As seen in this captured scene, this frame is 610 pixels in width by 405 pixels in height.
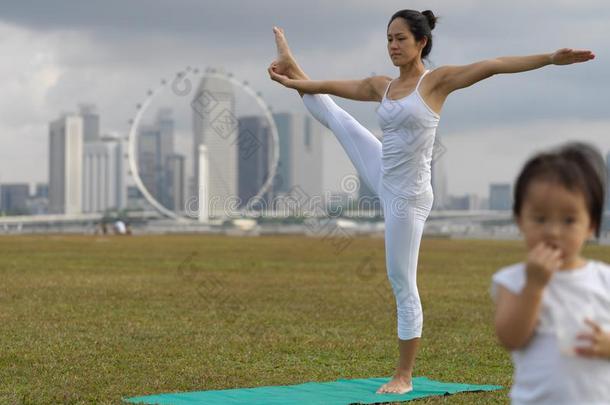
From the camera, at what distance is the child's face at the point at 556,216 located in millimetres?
2898

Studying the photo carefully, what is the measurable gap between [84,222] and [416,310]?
151609 millimetres

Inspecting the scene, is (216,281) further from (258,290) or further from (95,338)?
(95,338)

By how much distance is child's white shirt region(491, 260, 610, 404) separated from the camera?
297 cm

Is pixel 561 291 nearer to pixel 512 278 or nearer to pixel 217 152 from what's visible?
pixel 512 278

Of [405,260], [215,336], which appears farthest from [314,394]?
[215,336]

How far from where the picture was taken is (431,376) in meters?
8.53

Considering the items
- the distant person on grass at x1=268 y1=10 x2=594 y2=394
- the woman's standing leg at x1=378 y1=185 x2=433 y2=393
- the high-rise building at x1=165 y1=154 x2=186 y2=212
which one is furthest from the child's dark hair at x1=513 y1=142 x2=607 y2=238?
the high-rise building at x1=165 y1=154 x2=186 y2=212

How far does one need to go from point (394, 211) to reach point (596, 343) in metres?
4.27

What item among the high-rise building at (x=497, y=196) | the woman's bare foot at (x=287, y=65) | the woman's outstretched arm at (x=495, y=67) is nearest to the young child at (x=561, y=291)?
the woman's outstretched arm at (x=495, y=67)

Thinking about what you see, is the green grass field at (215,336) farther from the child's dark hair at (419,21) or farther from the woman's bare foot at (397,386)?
the child's dark hair at (419,21)

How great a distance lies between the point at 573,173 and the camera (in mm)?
2930

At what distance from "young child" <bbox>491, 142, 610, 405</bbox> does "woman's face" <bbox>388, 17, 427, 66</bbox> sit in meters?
3.81

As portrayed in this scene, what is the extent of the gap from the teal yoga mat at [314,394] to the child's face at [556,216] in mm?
3903

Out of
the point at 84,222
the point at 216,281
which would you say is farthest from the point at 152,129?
the point at 216,281
